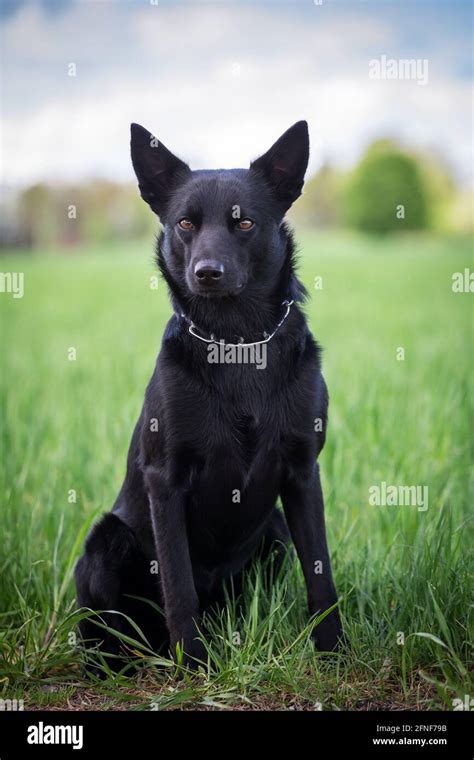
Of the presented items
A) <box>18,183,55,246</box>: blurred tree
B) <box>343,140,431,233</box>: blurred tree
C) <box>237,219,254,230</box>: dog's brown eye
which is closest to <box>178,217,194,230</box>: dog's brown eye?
<box>237,219,254,230</box>: dog's brown eye

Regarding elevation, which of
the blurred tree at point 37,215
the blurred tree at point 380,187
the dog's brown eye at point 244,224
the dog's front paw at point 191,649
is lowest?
the dog's front paw at point 191,649

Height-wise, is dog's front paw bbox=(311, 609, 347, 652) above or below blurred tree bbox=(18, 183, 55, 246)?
below

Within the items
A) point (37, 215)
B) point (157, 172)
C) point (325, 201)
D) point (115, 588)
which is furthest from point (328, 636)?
point (325, 201)

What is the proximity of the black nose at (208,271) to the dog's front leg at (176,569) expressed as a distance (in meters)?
0.71

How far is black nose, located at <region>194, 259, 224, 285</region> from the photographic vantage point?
2.94 meters

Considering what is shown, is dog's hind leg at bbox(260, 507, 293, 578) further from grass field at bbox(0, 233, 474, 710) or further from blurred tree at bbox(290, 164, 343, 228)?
blurred tree at bbox(290, 164, 343, 228)

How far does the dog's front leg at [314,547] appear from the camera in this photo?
308 centimetres

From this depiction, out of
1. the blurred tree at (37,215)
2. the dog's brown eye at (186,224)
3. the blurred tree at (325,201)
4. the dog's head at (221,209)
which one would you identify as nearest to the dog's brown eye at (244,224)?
the dog's head at (221,209)

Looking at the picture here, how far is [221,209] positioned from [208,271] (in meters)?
0.30

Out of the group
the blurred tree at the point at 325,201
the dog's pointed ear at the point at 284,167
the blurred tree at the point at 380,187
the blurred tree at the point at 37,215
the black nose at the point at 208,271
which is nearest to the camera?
the black nose at the point at 208,271

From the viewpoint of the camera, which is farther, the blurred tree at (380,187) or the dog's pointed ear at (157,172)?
the blurred tree at (380,187)

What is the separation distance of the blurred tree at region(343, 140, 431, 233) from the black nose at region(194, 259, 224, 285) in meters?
37.5

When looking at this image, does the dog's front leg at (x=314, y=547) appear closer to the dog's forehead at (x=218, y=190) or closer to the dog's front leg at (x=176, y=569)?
the dog's front leg at (x=176, y=569)

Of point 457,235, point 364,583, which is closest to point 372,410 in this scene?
point 364,583
